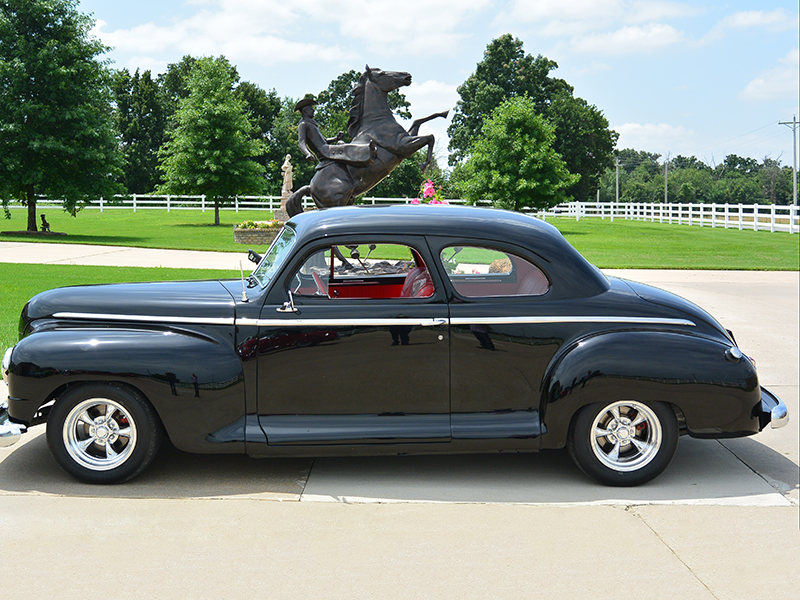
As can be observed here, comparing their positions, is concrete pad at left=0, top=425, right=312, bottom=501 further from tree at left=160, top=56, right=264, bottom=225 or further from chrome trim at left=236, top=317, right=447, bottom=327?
tree at left=160, top=56, right=264, bottom=225

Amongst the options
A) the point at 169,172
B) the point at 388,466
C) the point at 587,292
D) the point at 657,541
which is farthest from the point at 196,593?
the point at 169,172

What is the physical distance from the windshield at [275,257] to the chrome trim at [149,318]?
0.38m

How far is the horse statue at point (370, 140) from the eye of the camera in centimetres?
1310

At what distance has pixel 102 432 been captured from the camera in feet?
14.9

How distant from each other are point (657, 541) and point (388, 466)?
5.71 ft

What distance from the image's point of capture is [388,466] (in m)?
4.95

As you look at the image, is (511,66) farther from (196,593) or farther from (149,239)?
(196,593)

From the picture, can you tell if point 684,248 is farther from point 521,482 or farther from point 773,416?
point 521,482

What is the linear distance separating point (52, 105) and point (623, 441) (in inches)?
1168

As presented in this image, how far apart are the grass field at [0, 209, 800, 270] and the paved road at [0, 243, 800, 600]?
1535 centimetres

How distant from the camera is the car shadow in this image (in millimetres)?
4445

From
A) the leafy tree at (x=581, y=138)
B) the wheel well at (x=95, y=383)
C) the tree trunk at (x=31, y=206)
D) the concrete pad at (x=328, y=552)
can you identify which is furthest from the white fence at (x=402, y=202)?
the concrete pad at (x=328, y=552)

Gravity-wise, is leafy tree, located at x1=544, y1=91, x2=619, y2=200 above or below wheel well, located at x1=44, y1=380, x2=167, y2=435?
above

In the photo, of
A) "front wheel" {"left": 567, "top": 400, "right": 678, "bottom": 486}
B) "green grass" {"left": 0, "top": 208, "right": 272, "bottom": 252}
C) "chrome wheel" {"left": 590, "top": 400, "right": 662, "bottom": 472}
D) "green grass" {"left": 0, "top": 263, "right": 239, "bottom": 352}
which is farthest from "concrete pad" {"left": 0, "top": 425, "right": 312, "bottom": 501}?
"green grass" {"left": 0, "top": 208, "right": 272, "bottom": 252}
